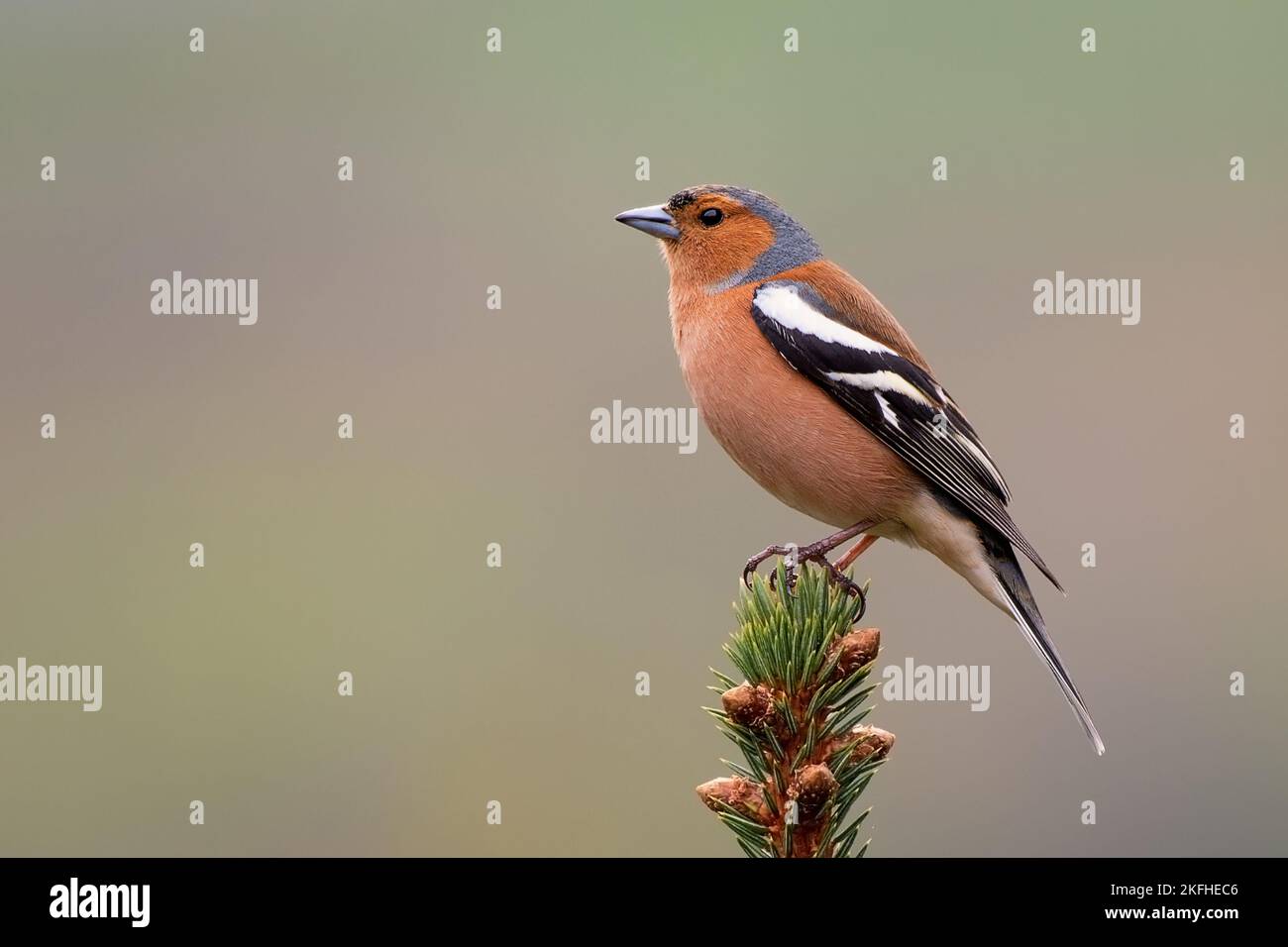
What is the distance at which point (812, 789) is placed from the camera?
333 centimetres

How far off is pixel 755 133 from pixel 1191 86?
4.15 metres

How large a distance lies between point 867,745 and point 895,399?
80.3 inches

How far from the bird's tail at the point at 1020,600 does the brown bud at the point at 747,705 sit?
1648 millimetres

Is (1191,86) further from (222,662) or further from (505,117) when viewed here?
(222,662)

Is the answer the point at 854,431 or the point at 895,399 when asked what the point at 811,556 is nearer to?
the point at 854,431

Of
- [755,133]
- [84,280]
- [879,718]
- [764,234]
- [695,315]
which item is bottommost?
[879,718]

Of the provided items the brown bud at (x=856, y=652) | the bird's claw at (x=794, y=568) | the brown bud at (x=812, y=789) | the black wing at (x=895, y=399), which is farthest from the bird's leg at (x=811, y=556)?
the brown bud at (x=812, y=789)

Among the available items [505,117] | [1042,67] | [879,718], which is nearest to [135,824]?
[879,718]

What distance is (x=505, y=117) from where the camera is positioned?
1330 cm

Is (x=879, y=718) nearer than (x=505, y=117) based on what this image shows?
Yes

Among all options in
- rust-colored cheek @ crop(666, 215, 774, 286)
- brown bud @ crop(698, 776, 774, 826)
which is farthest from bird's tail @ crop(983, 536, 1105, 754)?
brown bud @ crop(698, 776, 774, 826)

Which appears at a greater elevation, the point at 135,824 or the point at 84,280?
the point at 84,280

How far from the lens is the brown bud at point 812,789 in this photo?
10.9 feet

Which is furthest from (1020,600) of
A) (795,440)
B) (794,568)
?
(794,568)
